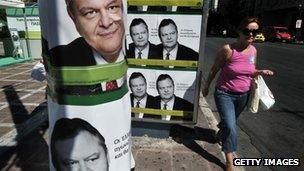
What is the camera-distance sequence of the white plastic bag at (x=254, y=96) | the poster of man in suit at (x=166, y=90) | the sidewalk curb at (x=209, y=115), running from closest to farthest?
the white plastic bag at (x=254, y=96) < the poster of man in suit at (x=166, y=90) < the sidewalk curb at (x=209, y=115)

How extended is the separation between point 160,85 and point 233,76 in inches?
51.4

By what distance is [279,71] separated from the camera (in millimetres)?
14375

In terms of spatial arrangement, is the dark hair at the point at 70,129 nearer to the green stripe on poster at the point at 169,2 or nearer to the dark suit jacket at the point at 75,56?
the dark suit jacket at the point at 75,56

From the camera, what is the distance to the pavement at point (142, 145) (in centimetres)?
489

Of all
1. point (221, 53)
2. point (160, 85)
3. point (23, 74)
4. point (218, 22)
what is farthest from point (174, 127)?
point (218, 22)

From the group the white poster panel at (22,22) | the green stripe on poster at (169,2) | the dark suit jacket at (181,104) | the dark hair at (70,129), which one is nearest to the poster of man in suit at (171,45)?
the green stripe on poster at (169,2)

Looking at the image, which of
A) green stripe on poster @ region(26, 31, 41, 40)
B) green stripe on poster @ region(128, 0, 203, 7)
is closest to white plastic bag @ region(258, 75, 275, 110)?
green stripe on poster @ region(128, 0, 203, 7)

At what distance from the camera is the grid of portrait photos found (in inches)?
206

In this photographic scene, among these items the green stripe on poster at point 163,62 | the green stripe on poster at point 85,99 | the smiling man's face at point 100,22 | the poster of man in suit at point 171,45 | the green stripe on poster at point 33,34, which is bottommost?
the green stripe on poster at point 33,34

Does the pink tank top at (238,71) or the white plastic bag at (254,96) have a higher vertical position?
the pink tank top at (238,71)

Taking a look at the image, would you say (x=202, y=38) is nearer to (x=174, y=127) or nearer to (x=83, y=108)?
(x=174, y=127)

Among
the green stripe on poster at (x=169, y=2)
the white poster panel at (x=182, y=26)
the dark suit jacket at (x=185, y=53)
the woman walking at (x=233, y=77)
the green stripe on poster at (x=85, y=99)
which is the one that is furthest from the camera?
the dark suit jacket at (x=185, y=53)

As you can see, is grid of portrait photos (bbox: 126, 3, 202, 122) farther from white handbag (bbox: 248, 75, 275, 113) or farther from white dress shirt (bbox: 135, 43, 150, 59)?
white handbag (bbox: 248, 75, 275, 113)

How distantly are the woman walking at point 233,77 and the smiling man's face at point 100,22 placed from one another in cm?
237
